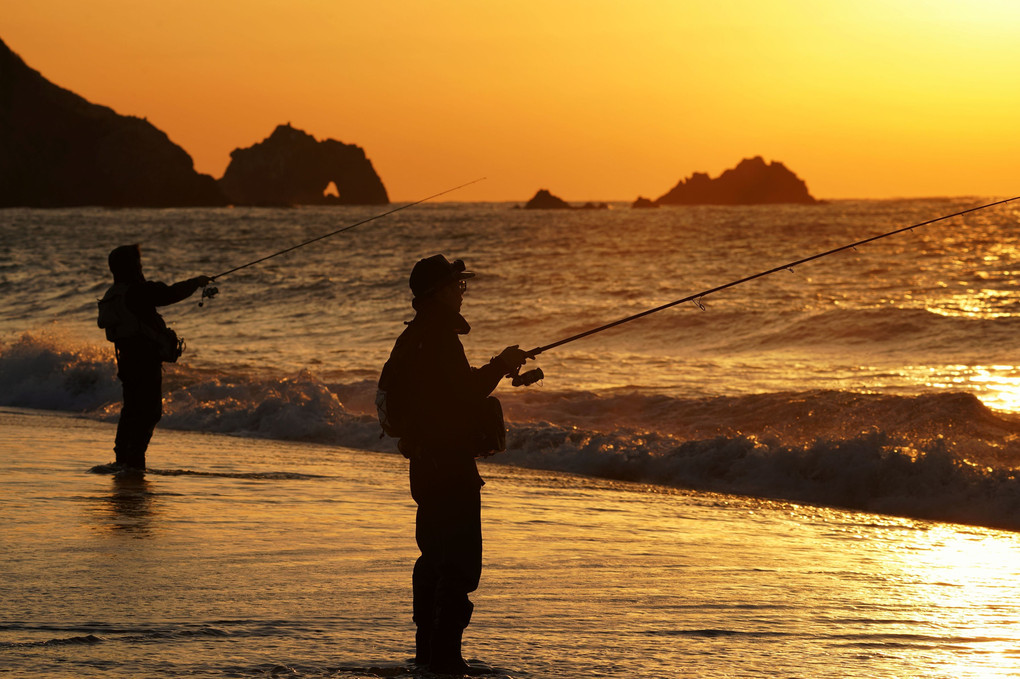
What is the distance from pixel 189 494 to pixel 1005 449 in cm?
683

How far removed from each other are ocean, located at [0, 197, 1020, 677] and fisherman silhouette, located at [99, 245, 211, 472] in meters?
0.42

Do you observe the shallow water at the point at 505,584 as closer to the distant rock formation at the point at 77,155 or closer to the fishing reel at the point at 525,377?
the fishing reel at the point at 525,377

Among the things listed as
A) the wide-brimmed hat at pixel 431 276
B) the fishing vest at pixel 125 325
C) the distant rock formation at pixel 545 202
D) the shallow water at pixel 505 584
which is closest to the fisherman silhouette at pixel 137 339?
the fishing vest at pixel 125 325

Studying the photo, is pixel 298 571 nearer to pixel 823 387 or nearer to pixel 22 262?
pixel 823 387

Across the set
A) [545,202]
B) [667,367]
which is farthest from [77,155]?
[667,367]

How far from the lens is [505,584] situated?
5.50 m

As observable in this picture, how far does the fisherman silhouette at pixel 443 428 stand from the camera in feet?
13.0

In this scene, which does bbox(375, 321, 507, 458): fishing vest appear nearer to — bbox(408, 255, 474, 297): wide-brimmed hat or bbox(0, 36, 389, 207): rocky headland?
bbox(408, 255, 474, 297): wide-brimmed hat

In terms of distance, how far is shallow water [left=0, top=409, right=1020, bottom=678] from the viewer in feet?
14.2

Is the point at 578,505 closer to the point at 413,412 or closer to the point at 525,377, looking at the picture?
the point at 525,377

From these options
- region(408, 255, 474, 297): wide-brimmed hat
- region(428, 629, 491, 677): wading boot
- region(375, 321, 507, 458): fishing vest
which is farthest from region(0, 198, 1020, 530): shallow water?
region(428, 629, 491, 677): wading boot

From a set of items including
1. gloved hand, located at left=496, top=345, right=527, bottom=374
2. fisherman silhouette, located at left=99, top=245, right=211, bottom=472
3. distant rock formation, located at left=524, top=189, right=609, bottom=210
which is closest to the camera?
gloved hand, located at left=496, top=345, right=527, bottom=374

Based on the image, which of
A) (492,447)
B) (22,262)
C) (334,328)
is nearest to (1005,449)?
(492,447)

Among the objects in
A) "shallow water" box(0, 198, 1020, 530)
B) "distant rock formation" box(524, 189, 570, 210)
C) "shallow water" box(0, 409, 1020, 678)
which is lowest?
"shallow water" box(0, 409, 1020, 678)
